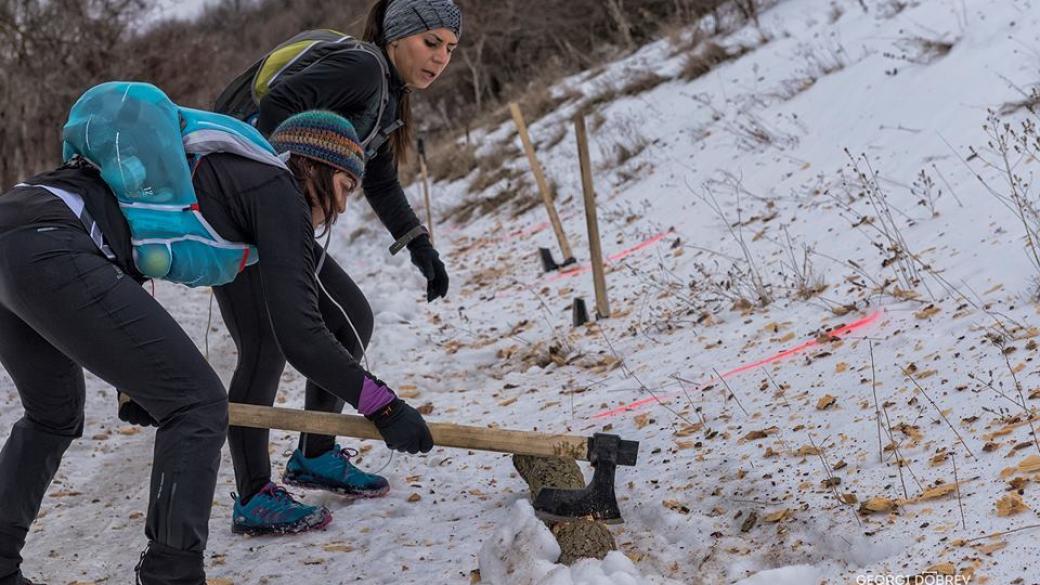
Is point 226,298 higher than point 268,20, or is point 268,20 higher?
point 268,20

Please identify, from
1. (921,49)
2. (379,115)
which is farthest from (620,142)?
(379,115)

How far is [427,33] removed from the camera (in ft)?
11.1

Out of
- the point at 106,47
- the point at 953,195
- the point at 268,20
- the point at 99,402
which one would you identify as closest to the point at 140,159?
the point at 99,402

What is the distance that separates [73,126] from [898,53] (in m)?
7.41

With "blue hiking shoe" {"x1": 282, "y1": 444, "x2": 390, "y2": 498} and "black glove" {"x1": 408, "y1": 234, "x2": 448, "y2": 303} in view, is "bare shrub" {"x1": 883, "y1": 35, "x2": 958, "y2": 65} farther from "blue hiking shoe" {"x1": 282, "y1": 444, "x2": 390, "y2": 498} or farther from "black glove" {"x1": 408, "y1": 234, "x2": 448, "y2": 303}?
"blue hiking shoe" {"x1": 282, "y1": 444, "x2": 390, "y2": 498}

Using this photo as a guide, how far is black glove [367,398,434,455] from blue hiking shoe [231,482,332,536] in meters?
0.93

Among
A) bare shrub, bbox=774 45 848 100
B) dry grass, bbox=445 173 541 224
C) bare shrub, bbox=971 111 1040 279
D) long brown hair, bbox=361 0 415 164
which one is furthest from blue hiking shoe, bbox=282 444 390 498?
dry grass, bbox=445 173 541 224

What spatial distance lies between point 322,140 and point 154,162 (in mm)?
482

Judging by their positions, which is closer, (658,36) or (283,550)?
(283,550)

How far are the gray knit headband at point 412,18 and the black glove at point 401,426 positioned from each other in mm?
1354

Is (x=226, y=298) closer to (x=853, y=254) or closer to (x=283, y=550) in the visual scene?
(x=283, y=550)

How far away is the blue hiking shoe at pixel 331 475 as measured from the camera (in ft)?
12.3

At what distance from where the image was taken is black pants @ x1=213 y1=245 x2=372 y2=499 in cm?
317

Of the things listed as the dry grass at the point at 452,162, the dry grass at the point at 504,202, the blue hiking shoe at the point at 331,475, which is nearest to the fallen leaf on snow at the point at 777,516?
the blue hiking shoe at the point at 331,475
